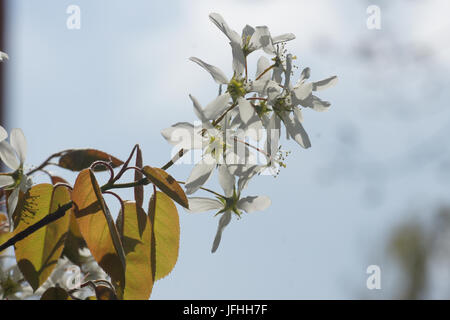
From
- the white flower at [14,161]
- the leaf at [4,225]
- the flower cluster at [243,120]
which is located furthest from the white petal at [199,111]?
the leaf at [4,225]

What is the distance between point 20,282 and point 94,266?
101 mm

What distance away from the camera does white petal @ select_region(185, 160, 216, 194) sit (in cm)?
55

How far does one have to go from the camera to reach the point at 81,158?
0.71 meters

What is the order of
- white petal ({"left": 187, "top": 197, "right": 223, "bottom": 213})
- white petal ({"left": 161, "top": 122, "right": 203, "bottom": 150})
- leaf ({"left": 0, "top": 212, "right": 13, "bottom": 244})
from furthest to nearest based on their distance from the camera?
1. leaf ({"left": 0, "top": 212, "right": 13, "bottom": 244})
2. white petal ({"left": 187, "top": 197, "right": 223, "bottom": 213})
3. white petal ({"left": 161, "top": 122, "right": 203, "bottom": 150})

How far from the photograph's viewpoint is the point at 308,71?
0.63 m

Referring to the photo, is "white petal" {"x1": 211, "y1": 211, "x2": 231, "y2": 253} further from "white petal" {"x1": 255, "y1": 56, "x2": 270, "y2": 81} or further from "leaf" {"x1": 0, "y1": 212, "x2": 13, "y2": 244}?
"leaf" {"x1": 0, "y1": 212, "x2": 13, "y2": 244}

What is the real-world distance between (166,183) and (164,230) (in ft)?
0.29

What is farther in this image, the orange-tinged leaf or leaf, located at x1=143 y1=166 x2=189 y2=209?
the orange-tinged leaf

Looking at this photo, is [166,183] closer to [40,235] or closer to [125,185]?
[125,185]

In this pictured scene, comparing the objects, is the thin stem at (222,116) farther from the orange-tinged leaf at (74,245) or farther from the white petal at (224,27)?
the orange-tinged leaf at (74,245)

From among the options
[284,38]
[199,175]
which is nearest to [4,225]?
[199,175]

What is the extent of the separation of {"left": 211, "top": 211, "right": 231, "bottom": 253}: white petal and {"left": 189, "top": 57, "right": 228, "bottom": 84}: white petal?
15cm

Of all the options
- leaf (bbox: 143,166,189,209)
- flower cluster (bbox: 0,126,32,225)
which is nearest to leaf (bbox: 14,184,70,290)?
flower cluster (bbox: 0,126,32,225)
